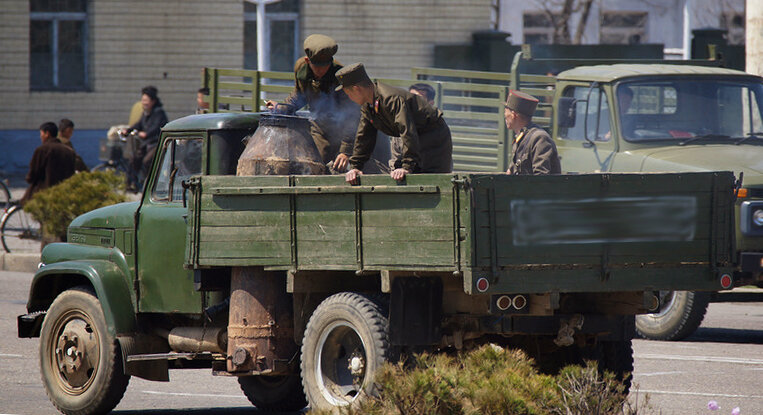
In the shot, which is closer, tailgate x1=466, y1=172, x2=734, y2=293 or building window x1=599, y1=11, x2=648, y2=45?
tailgate x1=466, y1=172, x2=734, y2=293

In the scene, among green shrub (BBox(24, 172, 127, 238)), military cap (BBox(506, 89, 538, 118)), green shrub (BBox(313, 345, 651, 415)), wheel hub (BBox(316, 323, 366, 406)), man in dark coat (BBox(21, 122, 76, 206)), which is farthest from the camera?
man in dark coat (BBox(21, 122, 76, 206))

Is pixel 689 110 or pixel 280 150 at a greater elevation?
pixel 689 110

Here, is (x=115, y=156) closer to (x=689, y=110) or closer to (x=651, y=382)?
(x=689, y=110)

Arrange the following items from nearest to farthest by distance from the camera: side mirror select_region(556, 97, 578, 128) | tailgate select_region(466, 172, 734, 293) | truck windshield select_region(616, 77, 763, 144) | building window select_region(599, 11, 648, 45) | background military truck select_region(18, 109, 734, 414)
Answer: tailgate select_region(466, 172, 734, 293), background military truck select_region(18, 109, 734, 414), truck windshield select_region(616, 77, 763, 144), side mirror select_region(556, 97, 578, 128), building window select_region(599, 11, 648, 45)

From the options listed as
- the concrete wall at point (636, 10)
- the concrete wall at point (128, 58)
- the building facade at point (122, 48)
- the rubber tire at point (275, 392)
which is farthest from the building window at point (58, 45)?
the rubber tire at point (275, 392)

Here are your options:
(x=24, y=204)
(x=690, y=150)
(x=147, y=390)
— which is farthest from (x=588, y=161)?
(x=24, y=204)

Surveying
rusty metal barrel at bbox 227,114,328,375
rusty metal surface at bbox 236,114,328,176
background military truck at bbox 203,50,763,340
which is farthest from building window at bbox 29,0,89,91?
rusty metal barrel at bbox 227,114,328,375

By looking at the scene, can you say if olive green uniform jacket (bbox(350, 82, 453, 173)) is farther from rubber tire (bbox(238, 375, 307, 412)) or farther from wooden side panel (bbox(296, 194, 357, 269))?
rubber tire (bbox(238, 375, 307, 412))

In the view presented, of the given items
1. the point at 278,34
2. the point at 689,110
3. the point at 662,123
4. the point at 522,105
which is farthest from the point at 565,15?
the point at 522,105

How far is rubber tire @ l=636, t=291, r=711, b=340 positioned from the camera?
38.2 ft

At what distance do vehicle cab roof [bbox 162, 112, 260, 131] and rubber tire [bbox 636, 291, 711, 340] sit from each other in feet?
16.6

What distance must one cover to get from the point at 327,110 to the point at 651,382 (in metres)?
3.20

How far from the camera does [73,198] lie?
16.5 meters

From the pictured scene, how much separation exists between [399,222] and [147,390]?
12.1 ft
